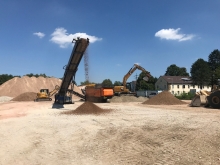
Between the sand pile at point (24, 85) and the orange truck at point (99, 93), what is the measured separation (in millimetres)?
26793

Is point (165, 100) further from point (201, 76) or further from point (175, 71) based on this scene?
point (175, 71)

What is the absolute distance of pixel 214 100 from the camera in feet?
58.3

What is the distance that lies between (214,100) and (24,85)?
53.8 meters

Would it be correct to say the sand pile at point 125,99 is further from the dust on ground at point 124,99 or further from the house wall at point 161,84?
the house wall at point 161,84

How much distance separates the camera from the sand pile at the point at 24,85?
58.2 metres

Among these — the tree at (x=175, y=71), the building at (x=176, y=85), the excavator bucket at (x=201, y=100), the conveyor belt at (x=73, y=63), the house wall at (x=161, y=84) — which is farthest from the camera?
the tree at (x=175, y=71)

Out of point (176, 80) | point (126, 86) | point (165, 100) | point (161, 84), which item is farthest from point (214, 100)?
point (161, 84)

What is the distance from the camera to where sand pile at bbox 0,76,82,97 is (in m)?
58.2

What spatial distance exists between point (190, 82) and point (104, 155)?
73.1m

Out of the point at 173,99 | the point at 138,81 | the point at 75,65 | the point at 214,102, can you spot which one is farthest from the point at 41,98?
the point at 138,81

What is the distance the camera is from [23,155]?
7043 millimetres

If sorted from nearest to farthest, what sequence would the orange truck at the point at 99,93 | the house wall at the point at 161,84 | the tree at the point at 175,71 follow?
the orange truck at the point at 99,93 < the house wall at the point at 161,84 < the tree at the point at 175,71

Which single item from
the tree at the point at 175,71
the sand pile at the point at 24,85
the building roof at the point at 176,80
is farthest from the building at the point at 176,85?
the sand pile at the point at 24,85

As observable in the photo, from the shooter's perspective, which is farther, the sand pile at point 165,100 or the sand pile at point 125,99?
the sand pile at point 125,99
